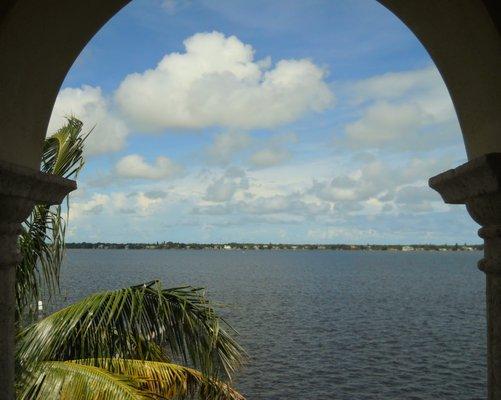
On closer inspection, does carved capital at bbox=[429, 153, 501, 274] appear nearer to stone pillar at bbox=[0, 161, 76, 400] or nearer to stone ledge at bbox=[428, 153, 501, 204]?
stone ledge at bbox=[428, 153, 501, 204]

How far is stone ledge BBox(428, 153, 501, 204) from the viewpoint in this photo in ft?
12.2

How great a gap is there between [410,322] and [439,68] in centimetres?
4609

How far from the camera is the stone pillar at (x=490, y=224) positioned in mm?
3781

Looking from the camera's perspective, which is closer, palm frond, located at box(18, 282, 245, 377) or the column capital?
the column capital

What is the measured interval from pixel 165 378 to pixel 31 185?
469cm

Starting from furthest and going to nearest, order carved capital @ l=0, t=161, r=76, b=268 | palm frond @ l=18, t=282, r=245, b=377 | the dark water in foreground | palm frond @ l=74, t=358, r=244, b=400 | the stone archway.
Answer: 1. the dark water in foreground
2. palm frond @ l=74, t=358, r=244, b=400
3. palm frond @ l=18, t=282, r=245, b=377
4. carved capital @ l=0, t=161, r=76, b=268
5. the stone archway

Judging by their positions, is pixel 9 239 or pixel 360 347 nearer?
pixel 9 239

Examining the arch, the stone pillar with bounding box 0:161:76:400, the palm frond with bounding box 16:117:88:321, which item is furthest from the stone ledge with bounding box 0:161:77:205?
the palm frond with bounding box 16:117:88:321

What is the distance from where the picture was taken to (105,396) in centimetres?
644

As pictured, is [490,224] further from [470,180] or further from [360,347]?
[360,347]

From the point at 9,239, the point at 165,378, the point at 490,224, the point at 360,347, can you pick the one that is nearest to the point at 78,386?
the point at 165,378

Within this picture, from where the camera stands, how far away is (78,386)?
6492 millimetres

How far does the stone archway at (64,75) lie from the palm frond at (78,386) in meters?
2.53

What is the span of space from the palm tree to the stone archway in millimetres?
2643
